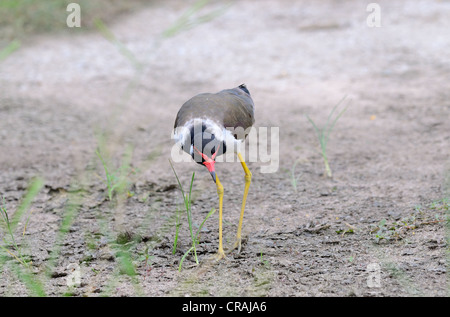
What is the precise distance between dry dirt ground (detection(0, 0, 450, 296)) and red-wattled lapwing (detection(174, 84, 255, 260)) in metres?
0.28

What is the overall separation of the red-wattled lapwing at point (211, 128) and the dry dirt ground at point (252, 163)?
0.93ft

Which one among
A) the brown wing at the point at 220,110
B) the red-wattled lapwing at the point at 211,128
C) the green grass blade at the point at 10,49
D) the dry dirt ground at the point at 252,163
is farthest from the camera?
the brown wing at the point at 220,110

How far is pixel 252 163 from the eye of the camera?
5223 millimetres

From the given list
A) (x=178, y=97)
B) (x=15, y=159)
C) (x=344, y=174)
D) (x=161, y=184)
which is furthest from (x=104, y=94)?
(x=344, y=174)

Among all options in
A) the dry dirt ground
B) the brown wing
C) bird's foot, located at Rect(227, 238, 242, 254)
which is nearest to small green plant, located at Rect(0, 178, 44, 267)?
the dry dirt ground

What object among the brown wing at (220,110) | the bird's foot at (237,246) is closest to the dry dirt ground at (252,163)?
the bird's foot at (237,246)

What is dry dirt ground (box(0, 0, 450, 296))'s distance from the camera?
10.2ft

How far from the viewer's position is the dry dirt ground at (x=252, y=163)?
3123 millimetres

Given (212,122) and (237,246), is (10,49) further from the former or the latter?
(237,246)

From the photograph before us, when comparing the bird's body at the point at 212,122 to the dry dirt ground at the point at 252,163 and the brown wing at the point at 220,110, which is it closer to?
the brown wing at the point at 220,110

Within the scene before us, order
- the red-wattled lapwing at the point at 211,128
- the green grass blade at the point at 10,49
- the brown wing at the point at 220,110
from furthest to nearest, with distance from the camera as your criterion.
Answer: the brown wing at the point at 220,110
the red-wattled lapwing at the point at 211,128
the green grass blade at the point at 10,49

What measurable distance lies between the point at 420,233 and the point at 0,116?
4.92m

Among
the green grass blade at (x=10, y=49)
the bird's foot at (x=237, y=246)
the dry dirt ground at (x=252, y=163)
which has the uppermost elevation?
the green grass blade at (x=10, y=49)

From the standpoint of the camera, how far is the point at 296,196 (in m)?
4.38
